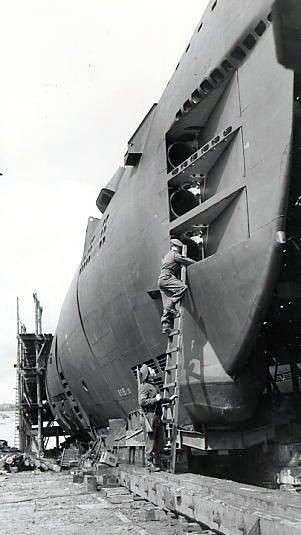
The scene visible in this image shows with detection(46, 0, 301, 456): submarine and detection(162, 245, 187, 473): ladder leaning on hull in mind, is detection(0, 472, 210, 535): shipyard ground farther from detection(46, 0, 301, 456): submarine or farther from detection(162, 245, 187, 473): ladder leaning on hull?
detection(46, 0, 301, 456): submarine

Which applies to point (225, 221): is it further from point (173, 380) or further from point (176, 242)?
point (173, 380)

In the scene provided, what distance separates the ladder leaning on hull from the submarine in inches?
4.9

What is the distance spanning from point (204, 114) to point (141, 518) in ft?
18.2

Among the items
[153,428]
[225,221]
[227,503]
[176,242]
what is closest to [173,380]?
[153,428]

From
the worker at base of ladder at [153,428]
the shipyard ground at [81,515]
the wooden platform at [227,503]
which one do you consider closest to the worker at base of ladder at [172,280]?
the worker at base of ladder at [153,428]

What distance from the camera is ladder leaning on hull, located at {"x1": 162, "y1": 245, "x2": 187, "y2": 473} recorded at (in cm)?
774

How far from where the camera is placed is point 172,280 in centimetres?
847

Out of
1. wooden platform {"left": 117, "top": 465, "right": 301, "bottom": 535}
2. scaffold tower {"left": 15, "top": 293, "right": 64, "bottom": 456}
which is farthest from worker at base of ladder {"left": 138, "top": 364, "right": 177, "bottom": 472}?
scaffold tower {"left": 15, "top": 293, "right": 64, "bottom": 456}

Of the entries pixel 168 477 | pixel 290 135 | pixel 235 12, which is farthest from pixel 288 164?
pixel 168 477

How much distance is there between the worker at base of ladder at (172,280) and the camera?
27.7ft

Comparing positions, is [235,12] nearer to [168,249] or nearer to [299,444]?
[168,249]

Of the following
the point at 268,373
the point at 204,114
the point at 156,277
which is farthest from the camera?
the point at 156,277

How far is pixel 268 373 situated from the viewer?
8.17 metres

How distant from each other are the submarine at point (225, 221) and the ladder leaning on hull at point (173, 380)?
0.41 ft
